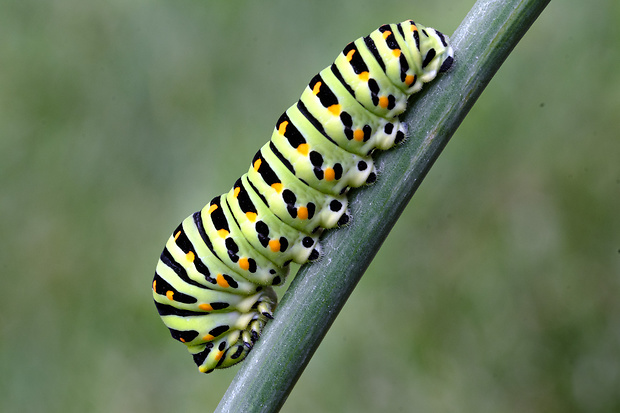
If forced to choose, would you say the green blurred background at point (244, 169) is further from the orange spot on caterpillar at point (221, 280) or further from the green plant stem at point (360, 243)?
the green plant stem at point (360, 243)

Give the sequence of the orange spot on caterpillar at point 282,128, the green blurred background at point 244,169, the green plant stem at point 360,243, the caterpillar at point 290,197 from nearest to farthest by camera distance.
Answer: the green plant stem at point 360,243 < the caterpillar at point 290,197 < the orange spot on caterpillar at point 282,128 < the green blurred background at point 244,169

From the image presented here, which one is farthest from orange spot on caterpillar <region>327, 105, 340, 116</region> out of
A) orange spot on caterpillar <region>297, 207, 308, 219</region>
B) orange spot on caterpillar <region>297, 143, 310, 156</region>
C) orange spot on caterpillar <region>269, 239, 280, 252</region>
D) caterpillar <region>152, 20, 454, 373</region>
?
orange spot on caterpillar <region>269, 239, 280, 252</region>

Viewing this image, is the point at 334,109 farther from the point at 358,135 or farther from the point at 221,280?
the point at 221,280

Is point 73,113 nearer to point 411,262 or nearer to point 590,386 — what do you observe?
point 411,262

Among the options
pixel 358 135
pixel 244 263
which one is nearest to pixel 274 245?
pixel 244 263

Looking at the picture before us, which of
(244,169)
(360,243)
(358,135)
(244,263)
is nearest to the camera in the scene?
(360,243)

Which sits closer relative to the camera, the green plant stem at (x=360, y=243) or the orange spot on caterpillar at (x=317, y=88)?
the green plant stem at (x=360, y=243)

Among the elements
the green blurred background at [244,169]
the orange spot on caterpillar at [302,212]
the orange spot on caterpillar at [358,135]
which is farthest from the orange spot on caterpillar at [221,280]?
the green blurred background at [244,169]
